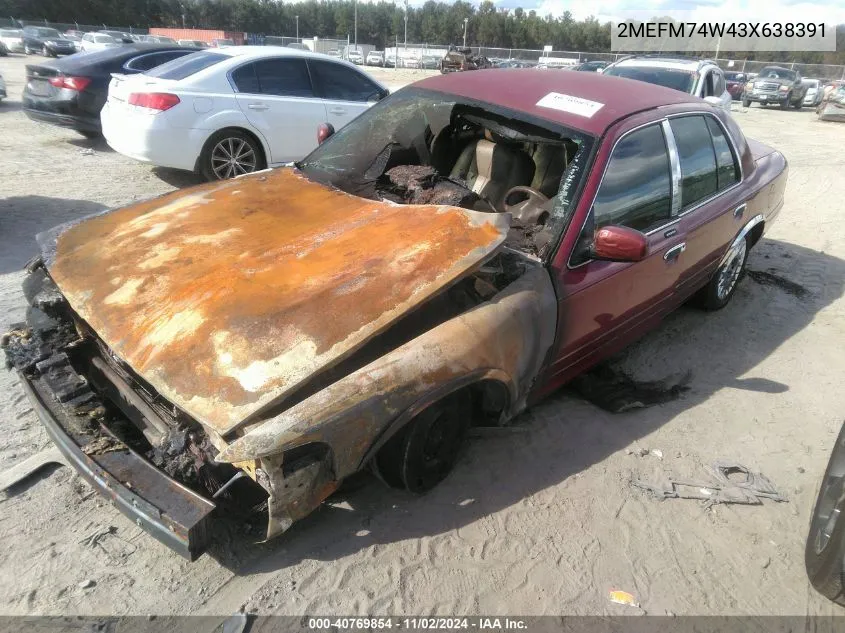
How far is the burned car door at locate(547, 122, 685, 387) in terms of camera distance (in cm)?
296

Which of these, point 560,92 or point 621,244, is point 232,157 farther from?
point 621,244

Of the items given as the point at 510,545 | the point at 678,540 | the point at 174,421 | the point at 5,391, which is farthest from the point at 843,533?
the point at 5,391

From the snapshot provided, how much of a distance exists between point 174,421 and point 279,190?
1.65m

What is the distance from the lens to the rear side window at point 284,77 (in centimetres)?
681

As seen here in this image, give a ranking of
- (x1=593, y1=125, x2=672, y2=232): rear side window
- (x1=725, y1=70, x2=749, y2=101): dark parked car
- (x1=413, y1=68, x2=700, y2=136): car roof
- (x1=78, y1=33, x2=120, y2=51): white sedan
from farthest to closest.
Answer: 1. (x1=725, y1=70, x2=749, y2=101): dark parked car
2. (x1=78, y1=33, x2=120, y2=51): white sedan
3. (x1=413, y1=68, x2=700, y2=136): car roof
4. (x1=593, y1=125, x2=672, y2=232): rear side window

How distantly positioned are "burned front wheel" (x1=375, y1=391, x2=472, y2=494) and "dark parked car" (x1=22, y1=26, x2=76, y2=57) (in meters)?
30.0

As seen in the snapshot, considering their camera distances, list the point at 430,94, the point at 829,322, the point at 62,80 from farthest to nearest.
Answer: the point at 62,80 < the point at 829,322 < the point at 430,94

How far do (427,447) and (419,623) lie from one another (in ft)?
2.36

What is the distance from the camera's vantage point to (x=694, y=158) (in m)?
3.75

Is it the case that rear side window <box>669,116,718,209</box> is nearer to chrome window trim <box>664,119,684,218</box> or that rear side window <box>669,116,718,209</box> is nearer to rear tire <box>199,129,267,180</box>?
chrome window trim <box>664,119,684,218</box>

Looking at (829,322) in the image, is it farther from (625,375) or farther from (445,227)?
(445,227)

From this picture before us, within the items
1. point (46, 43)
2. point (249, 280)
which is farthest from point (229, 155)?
point (46, 43)

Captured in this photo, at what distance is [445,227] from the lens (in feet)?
9.00

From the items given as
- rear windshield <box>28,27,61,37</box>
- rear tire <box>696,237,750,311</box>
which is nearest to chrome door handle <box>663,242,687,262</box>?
rear tire <box>696,237,750,311</box>
